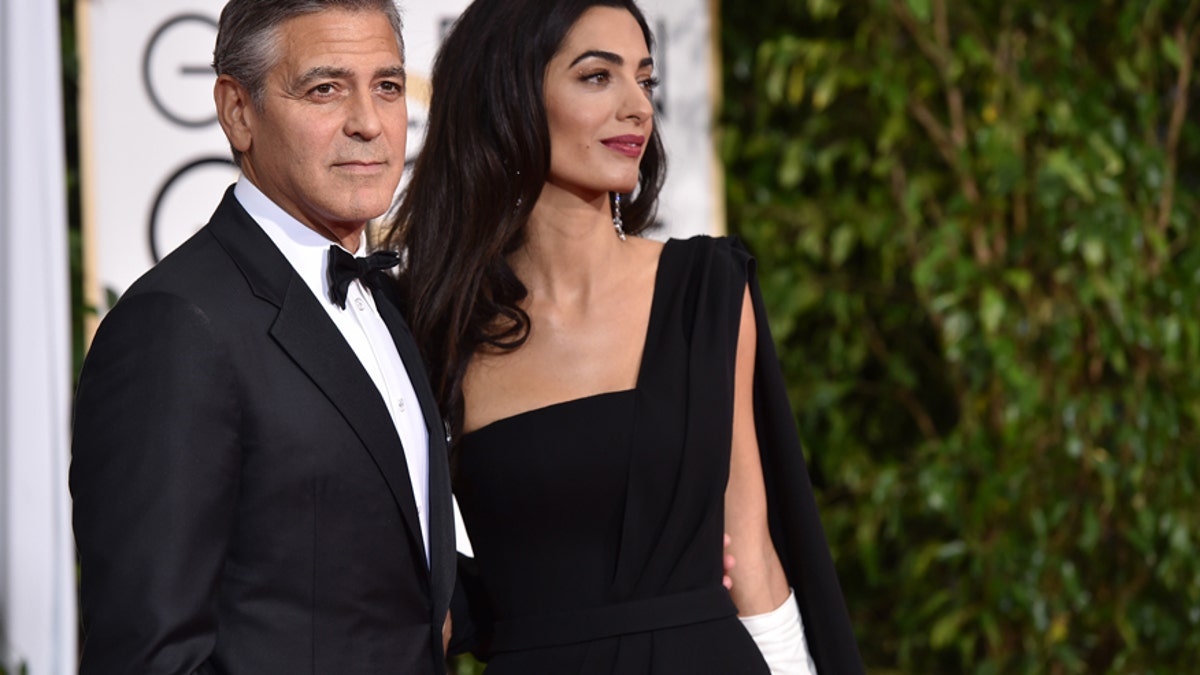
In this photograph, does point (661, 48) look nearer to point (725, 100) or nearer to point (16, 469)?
point (725, 100)

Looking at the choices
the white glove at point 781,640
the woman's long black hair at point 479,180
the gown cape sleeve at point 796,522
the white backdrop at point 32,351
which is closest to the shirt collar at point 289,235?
the woman's long black hair at point 479,180

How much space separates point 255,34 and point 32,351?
3.93 feet

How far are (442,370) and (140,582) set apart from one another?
0.76 meters

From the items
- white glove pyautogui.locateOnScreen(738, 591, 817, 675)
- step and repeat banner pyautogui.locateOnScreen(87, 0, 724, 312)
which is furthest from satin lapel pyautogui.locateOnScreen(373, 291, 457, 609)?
step and repeat banner pyautogui.locateOnScreen(87, 0, 724, 312)

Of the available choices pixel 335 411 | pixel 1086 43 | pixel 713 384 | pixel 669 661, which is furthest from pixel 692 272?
pixel 1086 43

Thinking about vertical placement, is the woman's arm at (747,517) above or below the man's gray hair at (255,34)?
below

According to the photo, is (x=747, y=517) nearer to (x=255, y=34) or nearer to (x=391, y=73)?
(x=391, y=73)

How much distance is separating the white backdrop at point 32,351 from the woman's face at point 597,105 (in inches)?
37.2

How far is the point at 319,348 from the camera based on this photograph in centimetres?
120

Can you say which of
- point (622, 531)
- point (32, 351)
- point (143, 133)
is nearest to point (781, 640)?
point (622, 531)

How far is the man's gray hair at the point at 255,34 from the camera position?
1.22 meters

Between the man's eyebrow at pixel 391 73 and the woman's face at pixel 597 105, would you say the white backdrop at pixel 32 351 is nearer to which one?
the woman's face at pixel 597 105

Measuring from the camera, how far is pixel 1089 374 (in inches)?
118

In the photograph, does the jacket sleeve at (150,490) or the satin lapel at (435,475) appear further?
the satin lapel at (435,475)
